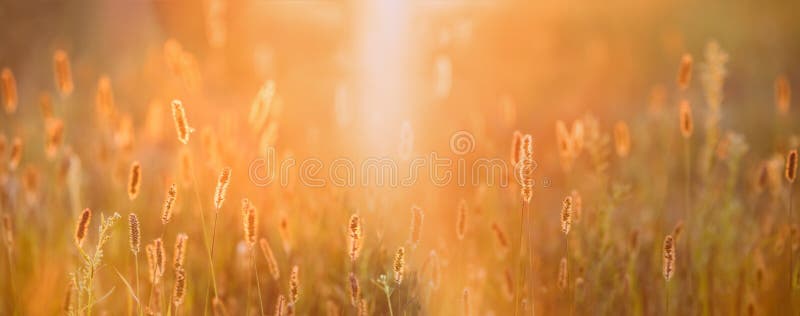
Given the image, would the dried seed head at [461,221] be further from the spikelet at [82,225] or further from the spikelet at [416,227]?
the spikelet at [82,225]

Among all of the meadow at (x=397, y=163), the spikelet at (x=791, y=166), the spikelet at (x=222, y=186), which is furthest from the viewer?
the meadow at (x=397, y=163)

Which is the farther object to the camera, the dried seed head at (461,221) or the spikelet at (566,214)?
the dried seed head at (461,221)

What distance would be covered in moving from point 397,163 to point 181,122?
139 centimetres

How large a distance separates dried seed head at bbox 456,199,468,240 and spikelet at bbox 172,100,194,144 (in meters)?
0.60

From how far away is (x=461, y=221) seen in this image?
1636 mm

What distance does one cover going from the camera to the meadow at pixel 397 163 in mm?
1860

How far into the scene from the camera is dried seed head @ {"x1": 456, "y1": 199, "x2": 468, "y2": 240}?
1592 mm

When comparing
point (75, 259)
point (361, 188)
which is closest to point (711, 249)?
point (361, 188)

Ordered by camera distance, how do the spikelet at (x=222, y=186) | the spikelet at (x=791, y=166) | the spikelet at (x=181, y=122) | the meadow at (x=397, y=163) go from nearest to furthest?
the spikelet at (x=222, y=186)
the spikelet at (x=181, y=122)
the spikelet at (x=791, y=166)
the meadow at (x=397, y=163)

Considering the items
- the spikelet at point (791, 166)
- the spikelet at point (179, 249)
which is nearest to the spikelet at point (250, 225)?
the spikelet at point (179, 249)

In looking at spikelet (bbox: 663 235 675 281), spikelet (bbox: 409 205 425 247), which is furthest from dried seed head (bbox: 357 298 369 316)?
spikelet (bbox: 663 235 675 281)

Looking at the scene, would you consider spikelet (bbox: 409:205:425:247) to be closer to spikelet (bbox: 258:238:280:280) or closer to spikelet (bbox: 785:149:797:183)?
spikelet (bbox: 258:238:280:280)

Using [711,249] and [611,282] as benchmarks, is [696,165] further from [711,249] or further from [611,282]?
[611,282]

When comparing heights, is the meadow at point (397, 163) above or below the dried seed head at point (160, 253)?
above
